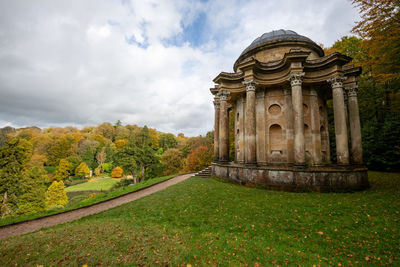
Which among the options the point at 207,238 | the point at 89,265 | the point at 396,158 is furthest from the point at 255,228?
the point at 396,158

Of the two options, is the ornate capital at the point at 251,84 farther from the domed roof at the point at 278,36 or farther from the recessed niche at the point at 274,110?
the domed roof at the point at 278,36

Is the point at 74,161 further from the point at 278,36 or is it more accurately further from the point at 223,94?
the point at 278,36

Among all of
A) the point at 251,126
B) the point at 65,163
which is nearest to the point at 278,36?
the point at 251,126

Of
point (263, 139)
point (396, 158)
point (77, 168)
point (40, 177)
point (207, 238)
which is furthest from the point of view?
point (77, 168)

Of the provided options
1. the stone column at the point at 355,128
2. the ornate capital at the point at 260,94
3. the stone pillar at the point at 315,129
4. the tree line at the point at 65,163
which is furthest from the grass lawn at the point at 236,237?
the tree line at the point at 65,163

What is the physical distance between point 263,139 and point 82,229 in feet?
37.8

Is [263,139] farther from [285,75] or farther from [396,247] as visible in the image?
[396,247]

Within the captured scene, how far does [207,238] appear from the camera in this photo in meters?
4.98

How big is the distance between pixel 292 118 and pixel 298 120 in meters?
1.69

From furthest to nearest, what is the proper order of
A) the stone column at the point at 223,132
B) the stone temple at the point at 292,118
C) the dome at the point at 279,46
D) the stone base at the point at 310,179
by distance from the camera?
the stone column at the point at 223,132
the dome at the point at 279,46
the stone temple at the point at 292,118
the stone base at the point at 310,179

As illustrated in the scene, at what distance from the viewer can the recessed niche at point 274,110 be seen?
12.6 meters

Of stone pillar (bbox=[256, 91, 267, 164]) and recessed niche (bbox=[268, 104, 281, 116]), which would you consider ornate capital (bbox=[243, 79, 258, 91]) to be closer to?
stone pillar (bbox=[256, 91, 267, 164])

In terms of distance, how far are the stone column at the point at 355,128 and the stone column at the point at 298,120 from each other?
4681mm

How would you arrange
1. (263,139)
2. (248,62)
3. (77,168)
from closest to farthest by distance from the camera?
(248,62)
(263,139)
(77,168)
